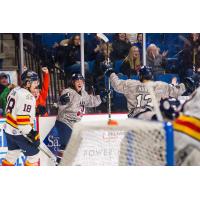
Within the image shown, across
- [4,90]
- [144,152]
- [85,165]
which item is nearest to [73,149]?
[144,152]

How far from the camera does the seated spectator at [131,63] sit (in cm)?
357

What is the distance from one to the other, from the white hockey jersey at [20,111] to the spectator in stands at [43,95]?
35 mm

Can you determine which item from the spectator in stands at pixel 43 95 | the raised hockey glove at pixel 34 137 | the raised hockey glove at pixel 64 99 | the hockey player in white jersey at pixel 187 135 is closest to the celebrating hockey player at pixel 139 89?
the raised hockey glove at pixel 64 99

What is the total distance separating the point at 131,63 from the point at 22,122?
3.41ft

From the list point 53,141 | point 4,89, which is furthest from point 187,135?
point 4,89

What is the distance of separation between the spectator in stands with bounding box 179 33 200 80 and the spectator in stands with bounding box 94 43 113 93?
1.98 ft

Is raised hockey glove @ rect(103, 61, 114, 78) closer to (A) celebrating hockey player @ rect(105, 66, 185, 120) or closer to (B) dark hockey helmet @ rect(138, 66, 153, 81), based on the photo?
(A) celebrating hockey player @ rect(105, 66, 185, 120)

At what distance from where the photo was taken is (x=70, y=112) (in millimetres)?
3615

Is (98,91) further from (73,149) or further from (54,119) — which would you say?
(73,149)

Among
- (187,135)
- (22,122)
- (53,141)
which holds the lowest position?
(53,141)

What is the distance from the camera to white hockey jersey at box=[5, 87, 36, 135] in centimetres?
356

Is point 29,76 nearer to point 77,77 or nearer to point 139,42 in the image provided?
point 77,77

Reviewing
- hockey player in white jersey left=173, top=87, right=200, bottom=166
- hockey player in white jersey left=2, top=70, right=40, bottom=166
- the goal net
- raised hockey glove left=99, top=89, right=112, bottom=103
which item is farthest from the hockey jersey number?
hockey player in white jersey left=173, top=87, right=200, bottom=166

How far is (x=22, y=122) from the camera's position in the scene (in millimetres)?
3588
